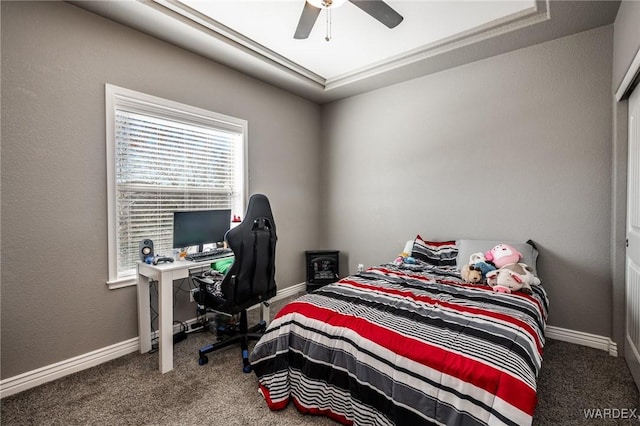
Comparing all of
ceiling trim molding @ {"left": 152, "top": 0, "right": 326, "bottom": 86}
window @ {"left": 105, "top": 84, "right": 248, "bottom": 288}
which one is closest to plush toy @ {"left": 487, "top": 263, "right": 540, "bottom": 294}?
window @ {"left": 105, "top": 84, "right": 248, "bottom": 288}

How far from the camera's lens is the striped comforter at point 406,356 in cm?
123

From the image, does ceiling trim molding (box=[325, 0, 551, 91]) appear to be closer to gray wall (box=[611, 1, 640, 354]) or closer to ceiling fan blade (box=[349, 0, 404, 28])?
gray wall (box=[611, 1, 640, 354])

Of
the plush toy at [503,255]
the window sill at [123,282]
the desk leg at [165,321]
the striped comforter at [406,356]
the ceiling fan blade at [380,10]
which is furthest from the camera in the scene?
the plush toy at [503,255]

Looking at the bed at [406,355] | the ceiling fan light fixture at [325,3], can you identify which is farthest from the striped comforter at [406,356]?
the ceiling fan light fixture at [325,3]

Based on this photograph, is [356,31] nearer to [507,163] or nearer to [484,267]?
[507,163]

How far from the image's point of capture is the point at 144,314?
2471 millimetres

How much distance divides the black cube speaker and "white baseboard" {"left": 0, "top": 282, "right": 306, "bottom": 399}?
716 millimetres

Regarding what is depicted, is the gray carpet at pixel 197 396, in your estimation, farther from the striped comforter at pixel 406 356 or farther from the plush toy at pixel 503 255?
the plush toy at pixel 503 255

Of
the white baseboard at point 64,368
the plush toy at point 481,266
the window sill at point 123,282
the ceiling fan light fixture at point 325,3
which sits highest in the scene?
the ceiling fan light fixture at point 325,3

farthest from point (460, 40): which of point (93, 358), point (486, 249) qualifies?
point (93, 358)

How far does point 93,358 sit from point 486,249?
3.41 m

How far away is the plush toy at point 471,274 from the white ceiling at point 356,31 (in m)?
2.05

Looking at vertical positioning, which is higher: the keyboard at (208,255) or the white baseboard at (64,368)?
the keyboard at (208,255)

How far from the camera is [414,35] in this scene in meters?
2.76
